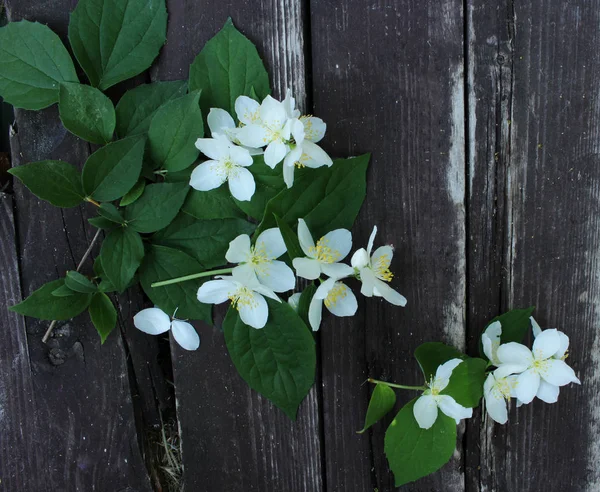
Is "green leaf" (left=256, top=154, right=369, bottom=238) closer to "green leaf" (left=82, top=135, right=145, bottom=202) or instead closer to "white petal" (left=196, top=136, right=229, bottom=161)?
"white petal" (left=196, top=136, right=229, bottom=161)

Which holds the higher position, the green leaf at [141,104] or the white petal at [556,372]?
the green leaf at [141,104]

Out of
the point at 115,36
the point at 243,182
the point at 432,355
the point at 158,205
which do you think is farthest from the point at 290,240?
the point at 115,36

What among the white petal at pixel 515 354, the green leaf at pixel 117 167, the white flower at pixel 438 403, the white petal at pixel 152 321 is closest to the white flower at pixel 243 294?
the white petal at pixel 152 321

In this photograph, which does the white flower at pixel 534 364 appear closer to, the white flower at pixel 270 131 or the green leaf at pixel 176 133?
the white flower at pixel 270 131

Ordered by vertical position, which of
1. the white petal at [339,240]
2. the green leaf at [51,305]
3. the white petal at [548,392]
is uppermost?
the white petal at [339,240]

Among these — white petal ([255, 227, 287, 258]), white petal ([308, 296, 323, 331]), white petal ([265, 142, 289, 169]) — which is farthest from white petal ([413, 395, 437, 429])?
white petal ([265, 142, 289, 169])

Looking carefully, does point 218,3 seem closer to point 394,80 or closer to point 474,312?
point 394,80
